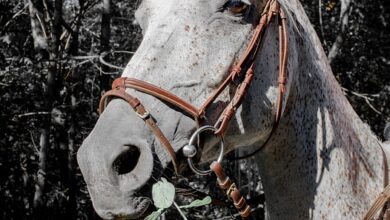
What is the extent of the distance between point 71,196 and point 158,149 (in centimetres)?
790

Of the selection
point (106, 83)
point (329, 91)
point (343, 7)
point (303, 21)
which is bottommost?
point (106, 83)

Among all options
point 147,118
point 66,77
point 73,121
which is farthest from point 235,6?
point 73,121

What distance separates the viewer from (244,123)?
105 inches

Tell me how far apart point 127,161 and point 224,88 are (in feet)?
1.61

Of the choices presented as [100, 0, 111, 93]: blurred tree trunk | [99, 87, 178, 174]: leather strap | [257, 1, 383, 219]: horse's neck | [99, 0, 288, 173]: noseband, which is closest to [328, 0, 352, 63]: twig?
[100, 0, 111, 93]: blurred tree trunk

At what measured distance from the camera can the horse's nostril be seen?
230 centimetres

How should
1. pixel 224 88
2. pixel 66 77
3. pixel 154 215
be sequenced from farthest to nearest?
pixel 66 77 < pixel 224 88 < pixel 154 215

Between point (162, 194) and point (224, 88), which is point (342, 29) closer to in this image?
point (224, 88)

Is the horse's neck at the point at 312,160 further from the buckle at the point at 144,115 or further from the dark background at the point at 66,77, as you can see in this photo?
the dark background at the point at 66,77

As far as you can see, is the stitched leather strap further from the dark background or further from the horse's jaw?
the dark background

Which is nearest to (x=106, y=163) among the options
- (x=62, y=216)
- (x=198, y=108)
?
(x=198, y=108)

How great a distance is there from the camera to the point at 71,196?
395 inches

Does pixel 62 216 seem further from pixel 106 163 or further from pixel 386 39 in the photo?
pixel 106 163

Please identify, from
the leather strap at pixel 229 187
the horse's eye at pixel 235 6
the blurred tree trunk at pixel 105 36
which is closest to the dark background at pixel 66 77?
the blurred tree trunk at pixel 105 36
